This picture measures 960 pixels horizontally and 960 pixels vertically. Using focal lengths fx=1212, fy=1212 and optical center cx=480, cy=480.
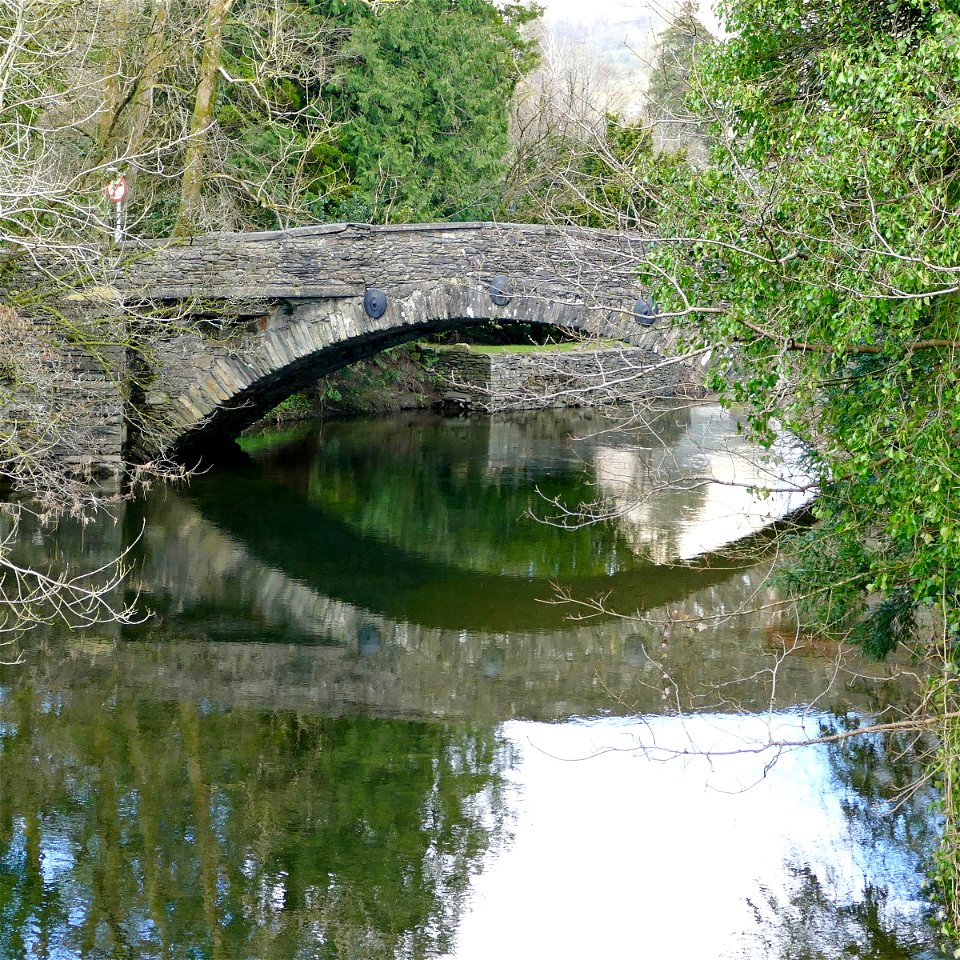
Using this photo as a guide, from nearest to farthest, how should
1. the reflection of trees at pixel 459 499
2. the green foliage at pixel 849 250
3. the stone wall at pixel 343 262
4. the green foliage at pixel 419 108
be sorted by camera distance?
1. the green foliage at pixel 849 250
2. the reflection of trees at pixel 459 499
3. the stone wall at pixel 343 262
4. the green foliage at pixel 419 108

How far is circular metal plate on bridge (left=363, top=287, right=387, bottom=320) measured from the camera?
13.6 meters

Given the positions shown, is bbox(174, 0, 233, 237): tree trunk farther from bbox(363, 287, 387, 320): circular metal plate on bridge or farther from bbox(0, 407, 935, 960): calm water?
bbox(0, 407, 935, 960): calm water

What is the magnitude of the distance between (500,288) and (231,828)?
8.45m

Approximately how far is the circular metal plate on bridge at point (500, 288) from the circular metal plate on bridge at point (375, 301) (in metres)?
1.24

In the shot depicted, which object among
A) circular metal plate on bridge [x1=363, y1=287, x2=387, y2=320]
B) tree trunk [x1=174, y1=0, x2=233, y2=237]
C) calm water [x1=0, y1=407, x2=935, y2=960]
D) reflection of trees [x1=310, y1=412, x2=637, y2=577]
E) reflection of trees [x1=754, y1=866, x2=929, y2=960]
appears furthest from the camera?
tree trunk [x1=174, y1=0, x2=233, y2=237]

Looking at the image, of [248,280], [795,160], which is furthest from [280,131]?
[795,160]

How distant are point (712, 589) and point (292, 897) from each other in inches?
248

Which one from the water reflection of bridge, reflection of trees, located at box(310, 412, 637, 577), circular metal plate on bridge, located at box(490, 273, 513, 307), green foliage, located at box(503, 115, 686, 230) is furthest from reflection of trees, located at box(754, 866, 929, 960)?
circular metal plate on bridge, located at box(490, 273, 513, 307)

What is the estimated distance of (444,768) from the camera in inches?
265

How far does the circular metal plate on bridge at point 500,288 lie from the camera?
1324cm

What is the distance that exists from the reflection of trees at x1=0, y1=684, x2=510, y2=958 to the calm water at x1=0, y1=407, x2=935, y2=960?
18 millimetres

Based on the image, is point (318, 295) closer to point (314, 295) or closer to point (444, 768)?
point (314, 295)

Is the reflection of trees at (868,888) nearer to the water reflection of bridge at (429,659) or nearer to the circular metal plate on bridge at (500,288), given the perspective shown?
the water reflection of bridge at (429,659)

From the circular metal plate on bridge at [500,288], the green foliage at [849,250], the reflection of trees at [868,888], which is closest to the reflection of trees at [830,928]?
the reflection of trees at [868,888]
